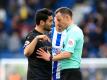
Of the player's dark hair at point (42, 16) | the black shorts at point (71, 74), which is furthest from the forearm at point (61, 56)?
the player's dark hair at point (42, 16)

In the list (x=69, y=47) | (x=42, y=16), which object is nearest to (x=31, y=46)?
(x=42, y=16)

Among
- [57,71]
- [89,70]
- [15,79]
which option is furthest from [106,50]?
[57,71]

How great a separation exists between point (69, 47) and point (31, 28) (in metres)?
9.01

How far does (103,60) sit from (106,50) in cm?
171

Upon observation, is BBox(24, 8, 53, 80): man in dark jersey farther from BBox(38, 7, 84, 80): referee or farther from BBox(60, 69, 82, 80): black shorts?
BBox(60, 69, 82, 80): black shorts

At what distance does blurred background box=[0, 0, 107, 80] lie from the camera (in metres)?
14.8

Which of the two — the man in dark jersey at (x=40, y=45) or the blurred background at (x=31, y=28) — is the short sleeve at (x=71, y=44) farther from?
the blurred background at (x=31, y=28)

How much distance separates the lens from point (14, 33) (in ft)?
58.9

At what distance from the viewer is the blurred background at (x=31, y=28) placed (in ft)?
48.7

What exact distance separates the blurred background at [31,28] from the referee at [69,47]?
533 centimetres

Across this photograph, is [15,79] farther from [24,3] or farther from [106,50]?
[24,3]

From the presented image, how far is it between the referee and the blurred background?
17.5 feet

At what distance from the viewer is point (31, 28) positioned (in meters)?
18.1

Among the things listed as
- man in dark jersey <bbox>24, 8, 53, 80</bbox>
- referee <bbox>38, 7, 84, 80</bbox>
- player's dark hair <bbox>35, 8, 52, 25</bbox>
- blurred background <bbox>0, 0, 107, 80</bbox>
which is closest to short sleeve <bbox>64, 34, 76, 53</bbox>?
referee <bbox>38, 7, 84, 80</bbox>
